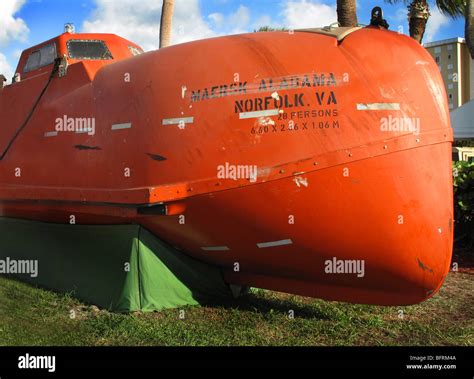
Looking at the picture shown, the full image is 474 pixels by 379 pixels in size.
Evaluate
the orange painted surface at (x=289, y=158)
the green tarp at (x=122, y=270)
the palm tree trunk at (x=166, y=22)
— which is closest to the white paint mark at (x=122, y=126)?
the orange painted surface at (x=289, y=158)

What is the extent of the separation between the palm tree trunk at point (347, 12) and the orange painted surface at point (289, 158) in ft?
15.8

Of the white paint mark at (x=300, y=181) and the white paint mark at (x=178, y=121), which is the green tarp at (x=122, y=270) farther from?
the white paint mark at (x=300, y=181)

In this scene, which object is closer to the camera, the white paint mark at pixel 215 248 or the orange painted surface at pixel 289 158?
the orange painted surface at pixel 289 158

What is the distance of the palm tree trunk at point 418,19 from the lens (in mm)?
10727

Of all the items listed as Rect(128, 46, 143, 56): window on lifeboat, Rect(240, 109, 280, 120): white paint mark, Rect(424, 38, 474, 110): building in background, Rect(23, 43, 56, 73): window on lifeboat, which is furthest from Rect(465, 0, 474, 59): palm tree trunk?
Rect(424, 38, 474, 110): building in background

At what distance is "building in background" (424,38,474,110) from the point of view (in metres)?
35.7

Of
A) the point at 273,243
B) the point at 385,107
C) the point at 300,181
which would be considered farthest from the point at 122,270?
the point at 385,107

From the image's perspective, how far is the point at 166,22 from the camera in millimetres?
12039

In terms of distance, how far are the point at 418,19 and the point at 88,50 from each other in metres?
7.83

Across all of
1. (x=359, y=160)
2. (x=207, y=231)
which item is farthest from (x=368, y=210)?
(x=207, y=231)

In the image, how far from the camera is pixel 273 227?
→ 409cm

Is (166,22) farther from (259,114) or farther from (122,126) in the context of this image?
(259,114)

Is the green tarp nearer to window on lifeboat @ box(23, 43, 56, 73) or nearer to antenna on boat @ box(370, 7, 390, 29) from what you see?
window on lifeboat @ box(23, 43, 56, 73)

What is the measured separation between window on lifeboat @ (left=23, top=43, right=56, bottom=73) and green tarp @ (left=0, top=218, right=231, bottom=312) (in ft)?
6.22
